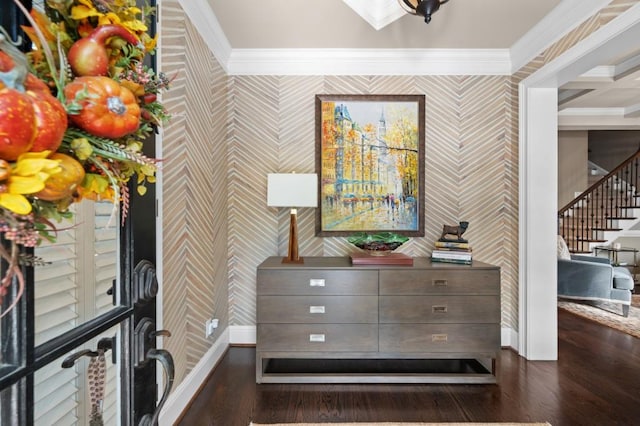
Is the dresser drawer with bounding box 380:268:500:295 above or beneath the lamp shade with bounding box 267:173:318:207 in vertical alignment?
beneath

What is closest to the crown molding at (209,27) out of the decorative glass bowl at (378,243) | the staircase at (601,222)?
the decorative glass bowl at (378,243)

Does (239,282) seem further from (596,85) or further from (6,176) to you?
(596,85)

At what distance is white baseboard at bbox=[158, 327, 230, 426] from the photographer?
1854mm

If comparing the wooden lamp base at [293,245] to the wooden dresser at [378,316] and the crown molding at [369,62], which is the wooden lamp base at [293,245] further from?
the crown molding at [369,62]

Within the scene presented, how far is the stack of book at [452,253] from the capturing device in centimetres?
253

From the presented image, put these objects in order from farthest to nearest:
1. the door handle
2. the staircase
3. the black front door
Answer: the staircase < the door handle < the black front door

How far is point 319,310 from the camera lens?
7.86 feet

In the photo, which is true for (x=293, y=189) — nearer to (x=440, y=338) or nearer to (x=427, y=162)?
(x=427, y=162)

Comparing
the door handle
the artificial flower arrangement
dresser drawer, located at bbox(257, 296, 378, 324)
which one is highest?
the artificial flower arrangement

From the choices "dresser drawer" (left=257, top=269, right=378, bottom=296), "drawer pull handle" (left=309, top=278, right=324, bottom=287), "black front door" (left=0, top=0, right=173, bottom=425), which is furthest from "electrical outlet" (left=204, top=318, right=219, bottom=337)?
"black front door" (left=0, top=0, right=173, bottom=425)

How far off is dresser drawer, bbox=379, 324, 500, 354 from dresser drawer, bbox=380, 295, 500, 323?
4 centimetres

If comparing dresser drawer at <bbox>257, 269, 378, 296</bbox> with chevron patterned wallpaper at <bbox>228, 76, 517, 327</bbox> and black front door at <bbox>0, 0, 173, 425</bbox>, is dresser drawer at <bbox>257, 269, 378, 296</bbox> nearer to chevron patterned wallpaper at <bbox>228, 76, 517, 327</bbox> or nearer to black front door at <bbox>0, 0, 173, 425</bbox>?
chevron patterned wallpaper at <bbox>228, 76, 517, 327</bbox>

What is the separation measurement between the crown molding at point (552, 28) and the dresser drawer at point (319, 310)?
229cm

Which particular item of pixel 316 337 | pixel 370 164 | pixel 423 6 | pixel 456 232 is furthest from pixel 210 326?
pixel 423 6
